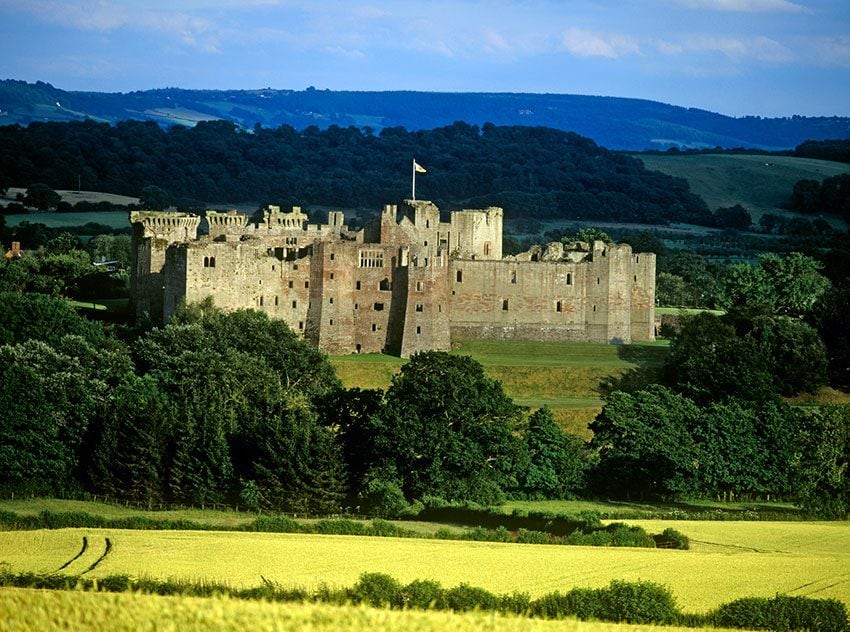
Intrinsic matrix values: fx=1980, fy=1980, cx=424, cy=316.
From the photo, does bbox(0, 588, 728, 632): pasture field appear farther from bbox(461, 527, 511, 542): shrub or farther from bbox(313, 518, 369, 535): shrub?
bbox(313, 518, 369, 535): shrub

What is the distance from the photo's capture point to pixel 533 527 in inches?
2616

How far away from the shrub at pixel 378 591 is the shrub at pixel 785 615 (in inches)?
313

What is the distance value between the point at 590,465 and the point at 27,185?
382 feet

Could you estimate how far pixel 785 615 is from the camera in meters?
48.0

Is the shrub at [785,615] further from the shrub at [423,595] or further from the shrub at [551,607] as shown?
the shrub at [423,595]

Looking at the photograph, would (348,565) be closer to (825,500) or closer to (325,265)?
(825,500)

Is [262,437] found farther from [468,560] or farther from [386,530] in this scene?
→ [468,560]

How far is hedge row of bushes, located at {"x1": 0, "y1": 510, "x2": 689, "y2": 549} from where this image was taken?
62.2m

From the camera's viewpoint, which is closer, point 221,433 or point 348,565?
point 348,565

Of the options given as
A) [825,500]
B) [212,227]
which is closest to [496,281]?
[212,227]

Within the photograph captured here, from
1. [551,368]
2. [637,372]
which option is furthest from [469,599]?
[637,372]

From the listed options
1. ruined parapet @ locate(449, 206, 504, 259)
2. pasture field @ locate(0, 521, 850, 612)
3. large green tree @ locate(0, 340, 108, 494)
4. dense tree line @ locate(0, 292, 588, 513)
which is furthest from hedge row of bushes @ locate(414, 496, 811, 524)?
ruined parapet @ locate(449, 206, 504, 259)

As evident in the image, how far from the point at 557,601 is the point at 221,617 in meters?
9.93

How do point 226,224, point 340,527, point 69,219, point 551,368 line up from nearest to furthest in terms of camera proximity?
point 340,527, point 551,368, point 226,224, point 69,219
